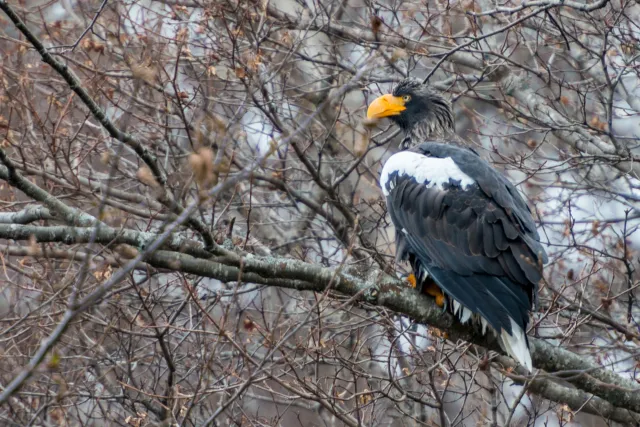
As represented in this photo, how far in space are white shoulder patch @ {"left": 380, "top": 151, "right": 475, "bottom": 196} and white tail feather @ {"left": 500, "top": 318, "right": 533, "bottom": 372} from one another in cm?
101

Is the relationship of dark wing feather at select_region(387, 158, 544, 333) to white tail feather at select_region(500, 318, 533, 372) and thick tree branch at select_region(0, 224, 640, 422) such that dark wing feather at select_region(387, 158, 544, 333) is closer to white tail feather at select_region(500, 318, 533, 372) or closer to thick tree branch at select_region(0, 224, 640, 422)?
white tail feather at select_region(500, 318, 533, 372)

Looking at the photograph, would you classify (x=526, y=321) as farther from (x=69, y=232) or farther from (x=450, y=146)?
(x=69, y=232)

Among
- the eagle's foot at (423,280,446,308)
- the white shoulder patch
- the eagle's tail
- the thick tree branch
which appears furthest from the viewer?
the white shoulder patch

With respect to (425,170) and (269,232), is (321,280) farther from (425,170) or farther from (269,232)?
A: (269,232)

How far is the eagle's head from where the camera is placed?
623 cm

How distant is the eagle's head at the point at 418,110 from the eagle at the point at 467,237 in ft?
1.88

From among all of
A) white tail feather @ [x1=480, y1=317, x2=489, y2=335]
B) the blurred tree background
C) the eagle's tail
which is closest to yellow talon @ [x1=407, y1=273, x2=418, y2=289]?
the blurred tree background

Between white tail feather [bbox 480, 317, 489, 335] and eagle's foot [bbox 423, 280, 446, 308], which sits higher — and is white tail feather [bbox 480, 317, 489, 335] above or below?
below

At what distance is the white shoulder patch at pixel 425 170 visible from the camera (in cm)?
510

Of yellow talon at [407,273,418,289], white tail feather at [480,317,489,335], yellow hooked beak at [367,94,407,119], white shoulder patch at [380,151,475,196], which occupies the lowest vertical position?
white tail feather at [480,317,489,335]

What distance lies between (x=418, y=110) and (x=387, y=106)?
26cm

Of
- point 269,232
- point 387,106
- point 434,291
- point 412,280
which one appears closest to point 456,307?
point 434,291

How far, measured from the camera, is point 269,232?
7.69 metres

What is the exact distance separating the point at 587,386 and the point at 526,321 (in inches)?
18.1
